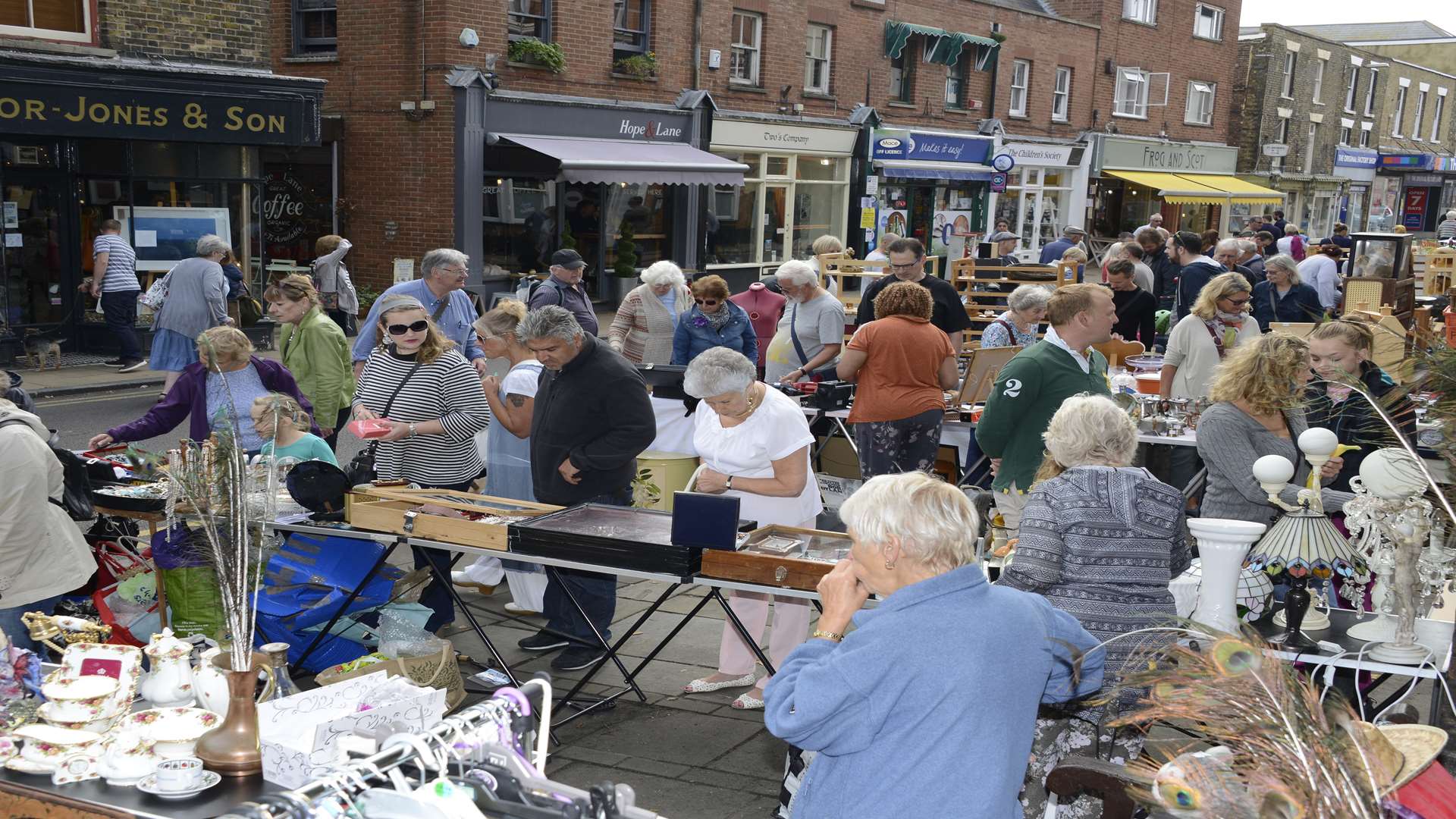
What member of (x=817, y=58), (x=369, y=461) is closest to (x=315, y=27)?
(x=817, y=58)

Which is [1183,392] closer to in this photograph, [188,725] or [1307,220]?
[188,725]

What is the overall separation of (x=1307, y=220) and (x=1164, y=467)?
38678 millimetres

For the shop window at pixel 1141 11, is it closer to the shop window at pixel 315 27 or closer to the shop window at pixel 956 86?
the shop window at pixel 956 86

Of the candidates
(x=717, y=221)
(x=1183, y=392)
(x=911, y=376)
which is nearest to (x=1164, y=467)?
(x=1183, y=392)

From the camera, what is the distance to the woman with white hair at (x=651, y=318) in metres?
9.59

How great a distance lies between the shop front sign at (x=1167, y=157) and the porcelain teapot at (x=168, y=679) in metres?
31.4

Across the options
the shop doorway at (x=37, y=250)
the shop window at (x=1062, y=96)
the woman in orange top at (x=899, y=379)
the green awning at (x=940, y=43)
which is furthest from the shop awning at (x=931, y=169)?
the woman in orange top at (x=899, y=379)

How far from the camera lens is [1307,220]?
42.6 meters

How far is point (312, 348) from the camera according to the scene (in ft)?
25.5

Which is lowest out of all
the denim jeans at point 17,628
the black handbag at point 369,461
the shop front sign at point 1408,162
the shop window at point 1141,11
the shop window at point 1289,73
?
the denim jeans at point 17,628

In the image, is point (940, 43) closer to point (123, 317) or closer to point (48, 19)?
point (48, 19)

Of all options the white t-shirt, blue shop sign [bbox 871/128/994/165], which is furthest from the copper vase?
blue shop sign [bbox 871/128/994/165]

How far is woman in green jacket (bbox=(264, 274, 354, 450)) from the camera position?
7723 mm

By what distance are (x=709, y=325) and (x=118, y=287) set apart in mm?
7883
